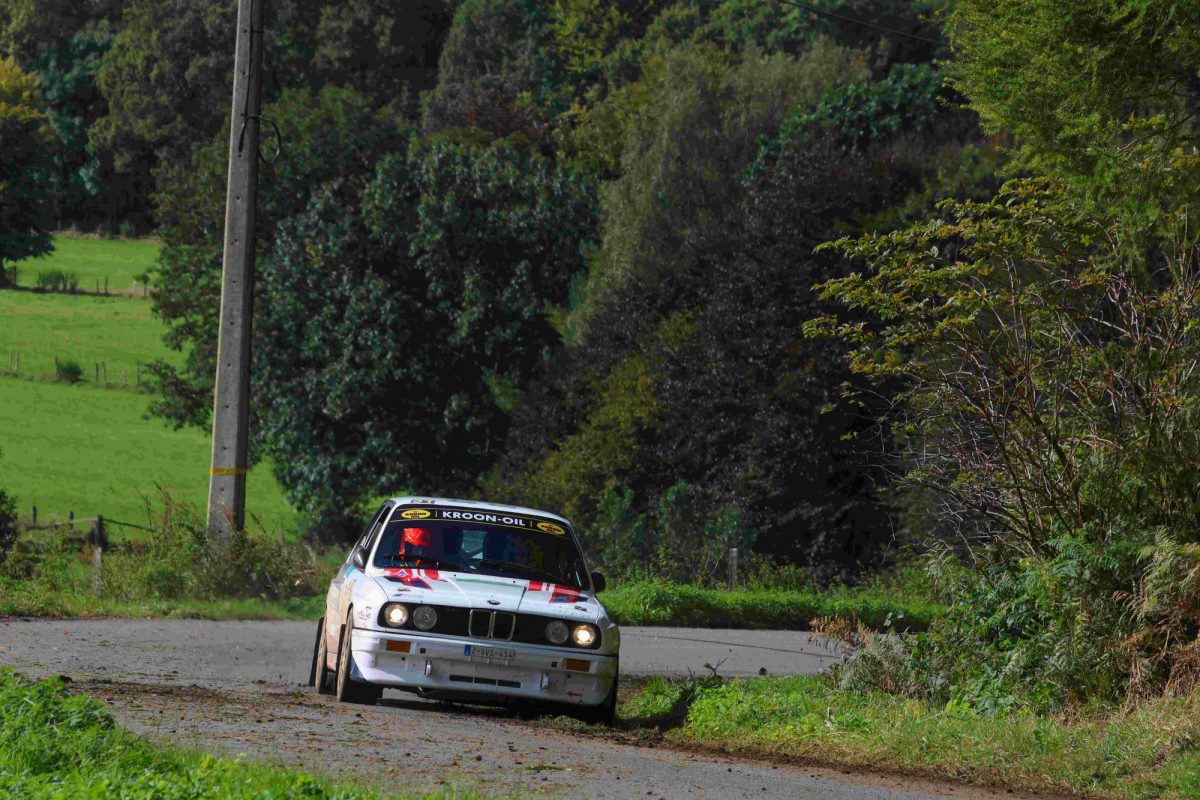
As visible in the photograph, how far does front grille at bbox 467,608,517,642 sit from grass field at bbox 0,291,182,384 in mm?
57708

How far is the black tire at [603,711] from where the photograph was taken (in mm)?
13188

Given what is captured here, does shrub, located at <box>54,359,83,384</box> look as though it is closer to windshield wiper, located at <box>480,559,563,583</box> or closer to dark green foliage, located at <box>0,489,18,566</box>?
dark green foliage, located at <box>0,489,18,566</box>

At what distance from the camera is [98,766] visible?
29.1ft

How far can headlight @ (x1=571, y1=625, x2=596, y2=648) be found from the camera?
1308cm

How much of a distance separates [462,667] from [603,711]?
1185 millimetres

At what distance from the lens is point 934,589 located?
1560 centimetres

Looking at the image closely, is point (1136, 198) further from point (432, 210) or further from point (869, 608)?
point (432, 210)

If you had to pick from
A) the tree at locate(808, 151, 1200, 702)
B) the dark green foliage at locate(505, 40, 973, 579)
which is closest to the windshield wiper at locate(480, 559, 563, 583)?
the tree at locate(808, 151, 1200, 702)

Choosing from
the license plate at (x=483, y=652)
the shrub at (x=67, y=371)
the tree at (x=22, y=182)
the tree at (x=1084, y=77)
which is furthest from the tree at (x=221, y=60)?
the license plate at (x=483, y=652)

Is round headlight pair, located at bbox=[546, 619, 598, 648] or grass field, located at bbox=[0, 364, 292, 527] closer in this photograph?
round headlight pair, located at bbox=[546, 619, 598, 648]

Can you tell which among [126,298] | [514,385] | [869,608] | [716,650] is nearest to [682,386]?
[514,385]

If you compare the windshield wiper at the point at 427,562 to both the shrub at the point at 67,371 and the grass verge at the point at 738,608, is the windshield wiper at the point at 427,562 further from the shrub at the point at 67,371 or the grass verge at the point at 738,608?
the shrub at the point at 67,371

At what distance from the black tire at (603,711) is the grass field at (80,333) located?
57.7m

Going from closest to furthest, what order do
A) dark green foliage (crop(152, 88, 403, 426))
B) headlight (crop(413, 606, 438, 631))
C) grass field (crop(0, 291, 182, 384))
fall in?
headlight (crop(413, 606, 438, 631)) < dark green foliage (crop(152, 88, 403, 426)) < grass field (crop(0, 291, 182, 384))
